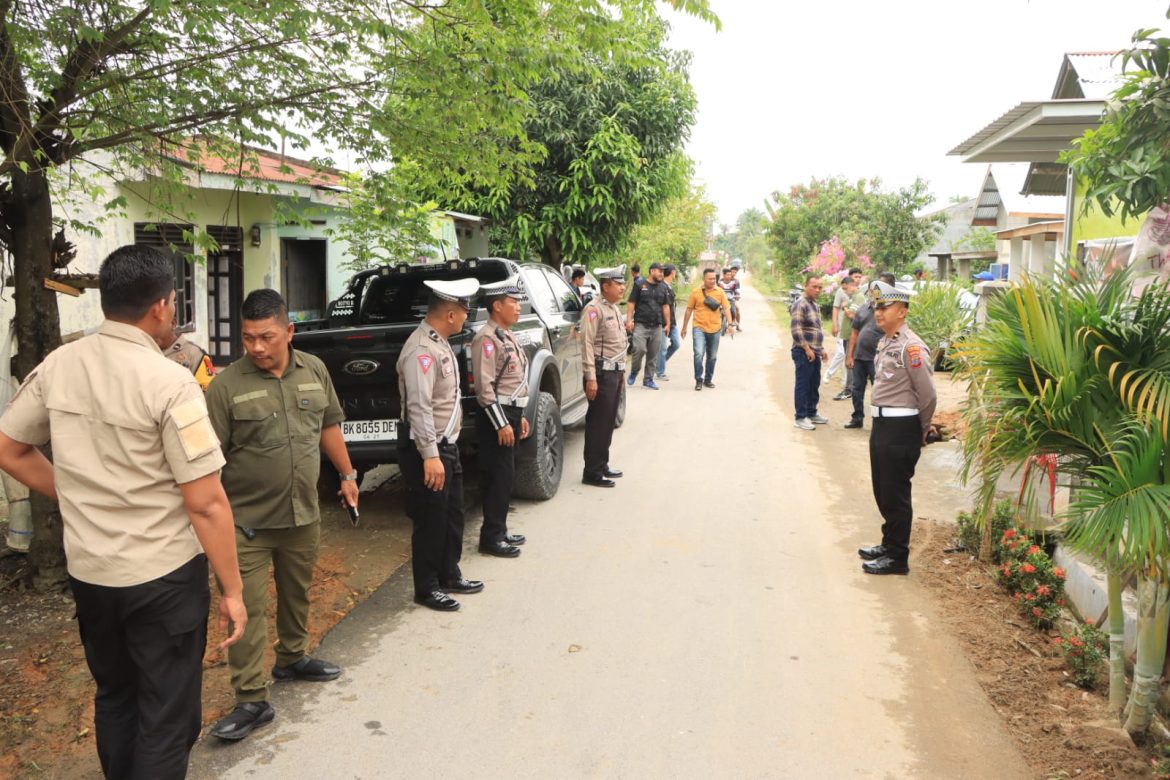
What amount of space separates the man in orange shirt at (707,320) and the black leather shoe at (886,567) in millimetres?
7674

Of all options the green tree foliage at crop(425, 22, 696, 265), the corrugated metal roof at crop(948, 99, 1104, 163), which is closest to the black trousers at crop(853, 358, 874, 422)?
the corrugated metal roof at crop(948, 99, 1104, 163)

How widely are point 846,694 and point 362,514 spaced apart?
14.2 ft

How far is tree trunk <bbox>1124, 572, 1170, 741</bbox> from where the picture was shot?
3750 mm

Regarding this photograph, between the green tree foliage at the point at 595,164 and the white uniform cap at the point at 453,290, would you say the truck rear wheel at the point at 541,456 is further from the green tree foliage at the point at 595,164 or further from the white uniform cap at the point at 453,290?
the green tree foliage at the point at 595,164

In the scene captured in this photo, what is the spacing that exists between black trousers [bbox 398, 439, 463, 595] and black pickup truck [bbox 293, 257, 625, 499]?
1.02 m

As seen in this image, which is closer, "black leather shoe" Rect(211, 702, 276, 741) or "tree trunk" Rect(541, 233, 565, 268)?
"black leather shoe" Rect(211, 702, 276, 741)

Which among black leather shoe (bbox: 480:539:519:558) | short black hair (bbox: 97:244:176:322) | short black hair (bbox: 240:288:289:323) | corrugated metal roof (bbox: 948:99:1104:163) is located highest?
corrugated metal roof (bbox: 948:99:1104:163)

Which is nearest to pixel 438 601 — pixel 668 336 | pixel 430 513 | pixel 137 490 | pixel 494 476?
pixel 430 513

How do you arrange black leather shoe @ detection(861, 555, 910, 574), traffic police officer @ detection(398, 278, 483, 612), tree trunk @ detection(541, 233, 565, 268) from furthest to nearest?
tree trunk @ detection(541, 233, 565, 268)
black leather shoe @ detection(861, 555, 910, 574)
traffic police officer @ detection(398, 278, 483, 612)

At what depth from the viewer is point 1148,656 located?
3764 millimetres

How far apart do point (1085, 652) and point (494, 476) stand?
355 centimetres

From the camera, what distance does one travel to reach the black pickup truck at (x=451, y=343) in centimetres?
633

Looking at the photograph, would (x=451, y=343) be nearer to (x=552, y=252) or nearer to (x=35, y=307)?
(x=35, y=307)

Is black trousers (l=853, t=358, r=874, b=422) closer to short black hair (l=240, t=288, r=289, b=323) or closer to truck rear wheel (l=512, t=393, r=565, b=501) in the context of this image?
truck rear wheel (l=512, t=393, r=565, b=501)
